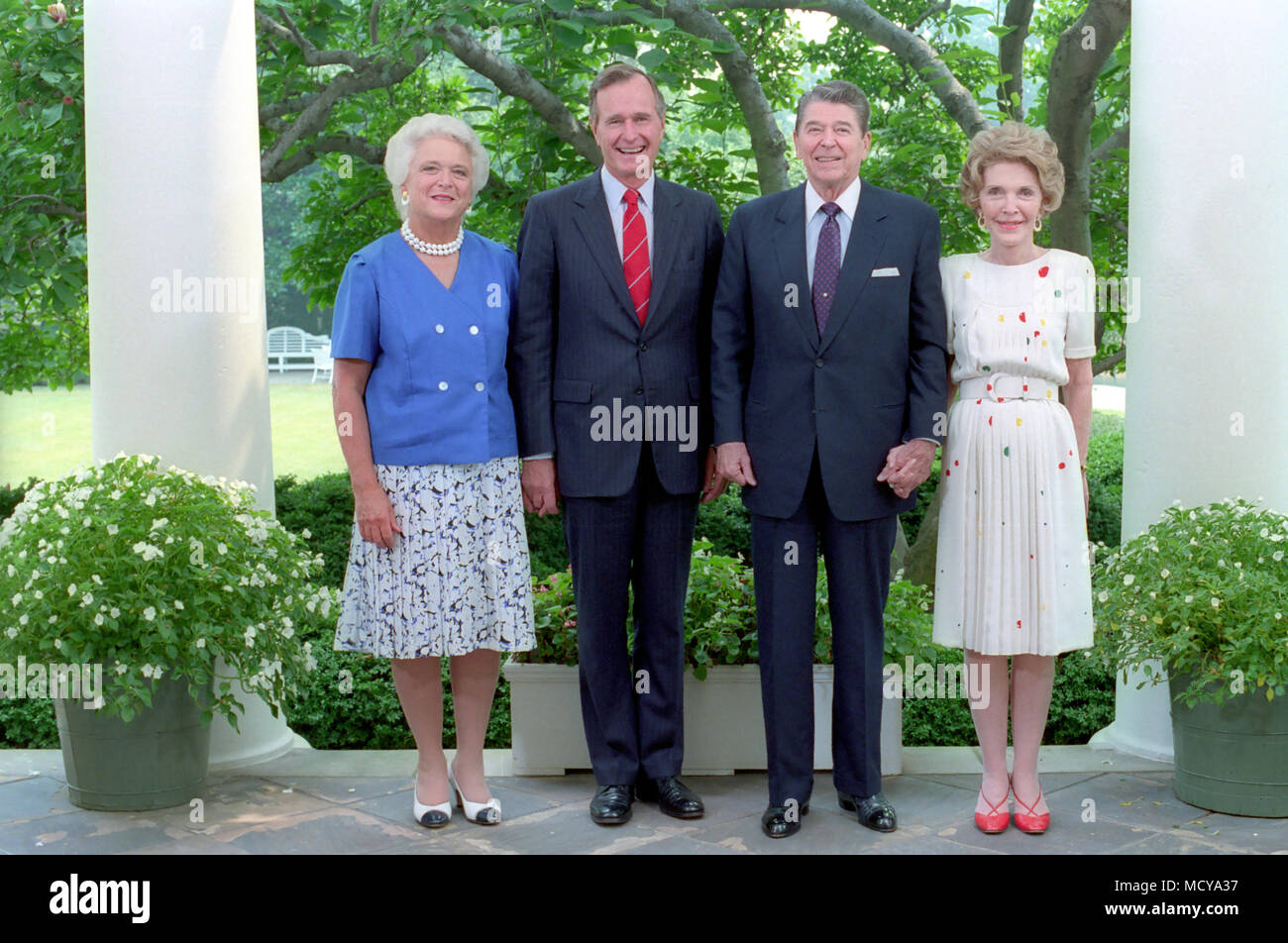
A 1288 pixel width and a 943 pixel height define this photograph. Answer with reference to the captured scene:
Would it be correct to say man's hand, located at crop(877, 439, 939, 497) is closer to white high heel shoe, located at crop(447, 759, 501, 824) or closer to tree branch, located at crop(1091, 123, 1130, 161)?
white high heel shoe, located at crop(447, 759, 501, 824)

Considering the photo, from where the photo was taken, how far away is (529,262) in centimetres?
361

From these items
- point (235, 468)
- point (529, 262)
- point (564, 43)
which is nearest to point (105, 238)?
point (235, 468)

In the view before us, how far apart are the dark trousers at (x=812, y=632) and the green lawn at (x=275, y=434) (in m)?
16.0

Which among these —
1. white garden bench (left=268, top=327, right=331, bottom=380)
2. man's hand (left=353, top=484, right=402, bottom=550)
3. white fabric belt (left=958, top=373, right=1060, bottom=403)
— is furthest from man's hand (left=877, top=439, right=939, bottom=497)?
white garden bench (left=268, top=327, right=331, bottom=380)

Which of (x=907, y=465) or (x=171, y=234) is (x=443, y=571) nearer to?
(x=907, y=465)

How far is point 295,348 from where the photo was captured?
27.8 meters

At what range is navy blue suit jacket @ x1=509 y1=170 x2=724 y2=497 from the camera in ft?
11.7

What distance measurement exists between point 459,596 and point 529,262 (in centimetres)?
96

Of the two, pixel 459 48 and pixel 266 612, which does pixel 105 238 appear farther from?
pixel 459 48

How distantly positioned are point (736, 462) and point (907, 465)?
457 mm

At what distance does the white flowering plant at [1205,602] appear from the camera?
356 cm

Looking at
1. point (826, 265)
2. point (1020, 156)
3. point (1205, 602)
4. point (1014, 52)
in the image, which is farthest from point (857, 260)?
point (1014, 52)

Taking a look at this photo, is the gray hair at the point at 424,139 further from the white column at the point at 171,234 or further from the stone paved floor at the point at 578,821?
the stone paved floor at the point at 578,821
